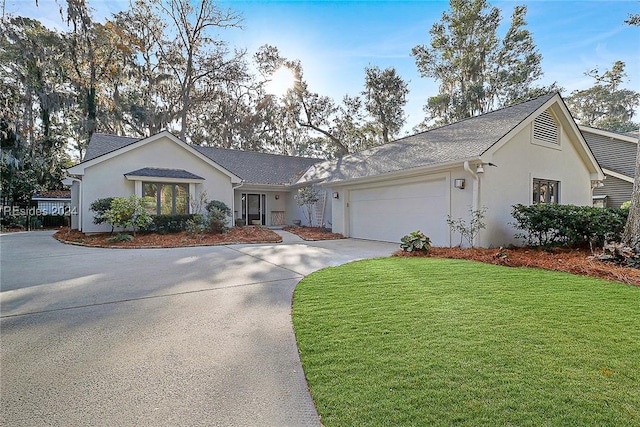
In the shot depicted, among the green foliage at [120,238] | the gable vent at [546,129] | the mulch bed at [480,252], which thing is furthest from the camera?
the green foliage at [120,238]

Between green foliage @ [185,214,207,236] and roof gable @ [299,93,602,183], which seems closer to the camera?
roof gable @ [299,93,602,183]

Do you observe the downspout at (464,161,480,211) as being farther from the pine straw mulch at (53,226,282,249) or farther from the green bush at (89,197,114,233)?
the green bush at (89,197,114,233)

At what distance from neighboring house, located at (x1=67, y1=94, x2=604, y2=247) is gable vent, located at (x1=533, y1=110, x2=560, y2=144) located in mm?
32

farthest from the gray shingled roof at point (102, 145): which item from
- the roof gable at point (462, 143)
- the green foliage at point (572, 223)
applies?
the green foliage at point (572, 223)

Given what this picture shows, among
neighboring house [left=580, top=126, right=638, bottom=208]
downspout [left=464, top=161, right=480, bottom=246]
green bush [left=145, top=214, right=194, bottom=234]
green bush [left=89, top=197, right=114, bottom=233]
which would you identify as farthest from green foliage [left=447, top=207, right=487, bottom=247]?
green bush [left=89, top=197, right=114, bottom=233]

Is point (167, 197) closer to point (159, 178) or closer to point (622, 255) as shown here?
point (159, 178)

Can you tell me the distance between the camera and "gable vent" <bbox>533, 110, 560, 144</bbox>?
9.99m

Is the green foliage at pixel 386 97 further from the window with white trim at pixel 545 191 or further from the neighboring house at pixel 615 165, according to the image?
the window with white trim at pixel 545 191

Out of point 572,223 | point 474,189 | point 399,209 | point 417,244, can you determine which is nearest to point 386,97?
point 399,209

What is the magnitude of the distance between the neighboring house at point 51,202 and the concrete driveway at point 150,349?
1707cm

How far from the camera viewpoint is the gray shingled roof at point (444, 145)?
30.2ft

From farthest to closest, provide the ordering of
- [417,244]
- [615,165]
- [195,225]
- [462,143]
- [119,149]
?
[615,165] → [119,149] → [195,225] → [462,143] → [417,244]

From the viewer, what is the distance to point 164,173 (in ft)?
44.0

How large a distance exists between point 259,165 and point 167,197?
7.05m
